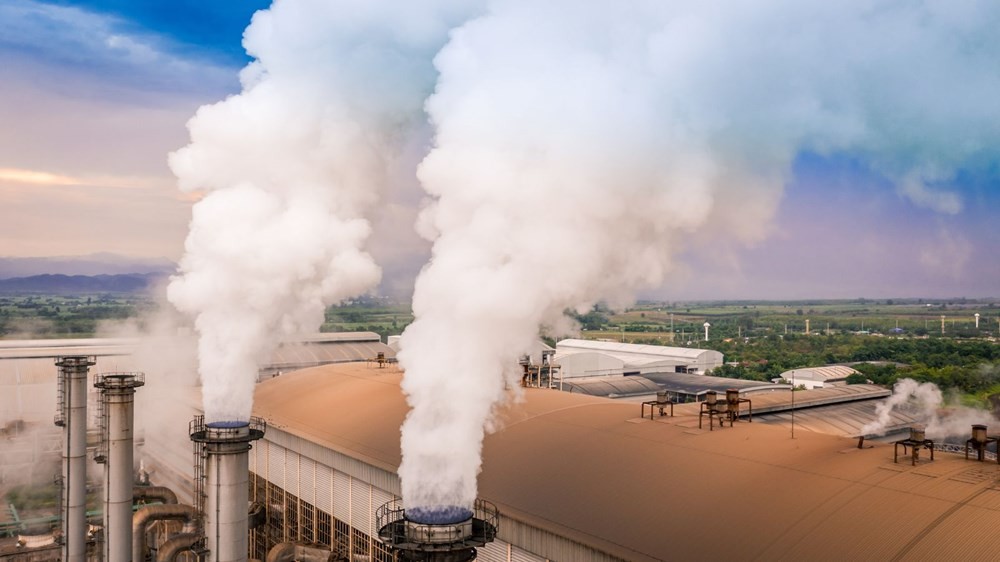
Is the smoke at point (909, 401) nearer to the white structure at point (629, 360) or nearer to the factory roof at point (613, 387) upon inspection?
the factory roof at point (613, 387)

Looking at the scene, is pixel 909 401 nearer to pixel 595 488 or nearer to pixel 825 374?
pixel 595 488

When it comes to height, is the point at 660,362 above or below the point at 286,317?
below

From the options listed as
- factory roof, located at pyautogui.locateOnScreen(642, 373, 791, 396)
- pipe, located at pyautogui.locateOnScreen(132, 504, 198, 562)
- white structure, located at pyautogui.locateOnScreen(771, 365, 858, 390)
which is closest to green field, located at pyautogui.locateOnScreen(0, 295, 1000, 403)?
white structure, located at pyautogui.locateOnScreen(771, 365, 858, 390)

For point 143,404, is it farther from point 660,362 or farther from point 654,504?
point 660,362

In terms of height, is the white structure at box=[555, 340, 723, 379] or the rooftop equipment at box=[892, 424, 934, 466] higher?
the rooftop equipment at box=[892, 424, 934, 466]

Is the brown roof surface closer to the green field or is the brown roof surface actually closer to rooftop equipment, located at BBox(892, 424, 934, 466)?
rooftop equipment, located at BBox(892, 424, 934, 466)

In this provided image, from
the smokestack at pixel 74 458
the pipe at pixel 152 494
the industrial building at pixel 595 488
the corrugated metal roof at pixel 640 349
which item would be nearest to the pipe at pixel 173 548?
the industrial building at pixel 595 488

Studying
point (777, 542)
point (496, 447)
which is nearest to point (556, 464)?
point (496, 447)
